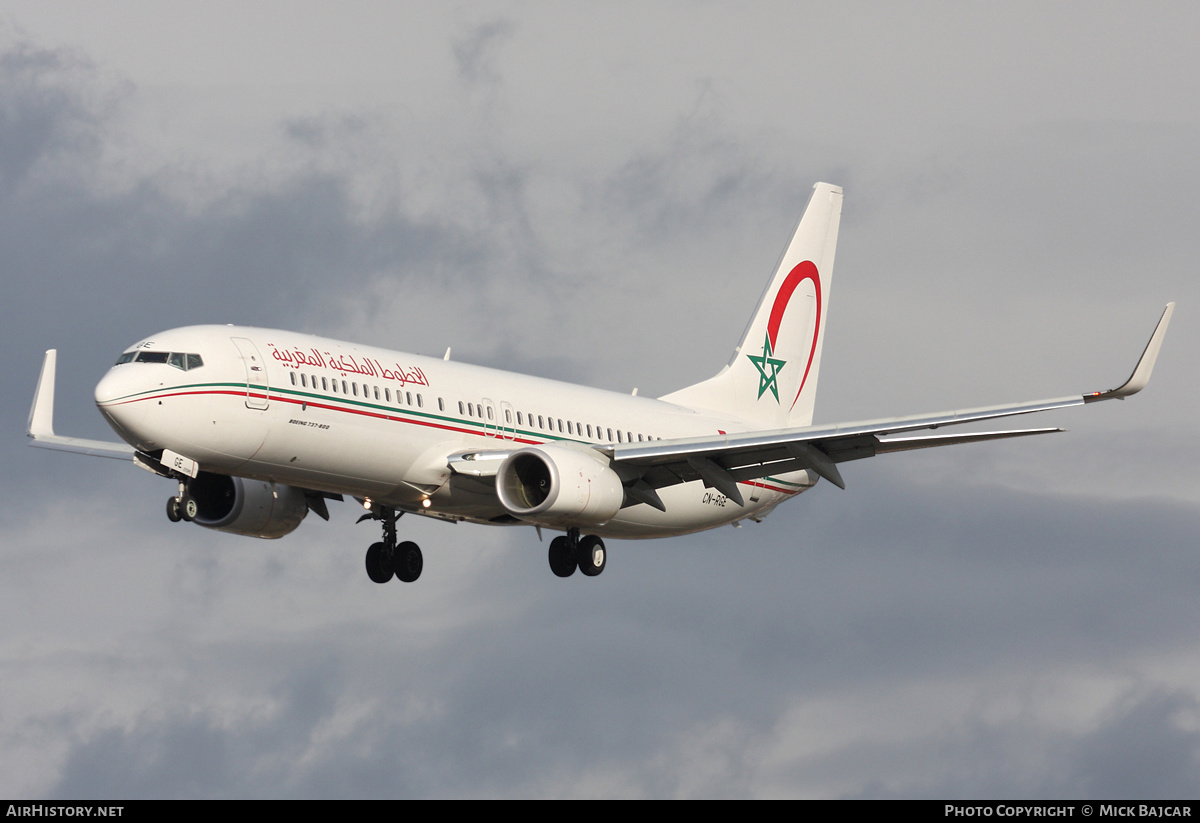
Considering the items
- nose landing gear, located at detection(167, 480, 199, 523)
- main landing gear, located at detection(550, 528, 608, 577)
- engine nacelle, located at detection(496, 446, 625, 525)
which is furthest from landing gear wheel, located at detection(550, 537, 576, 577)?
nose landing gear, located at detection(167, 480, 199, 523)

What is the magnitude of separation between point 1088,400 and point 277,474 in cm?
1864

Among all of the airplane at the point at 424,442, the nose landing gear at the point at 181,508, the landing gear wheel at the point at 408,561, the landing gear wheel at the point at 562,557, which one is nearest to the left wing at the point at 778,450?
the airplane at the point at 424,442

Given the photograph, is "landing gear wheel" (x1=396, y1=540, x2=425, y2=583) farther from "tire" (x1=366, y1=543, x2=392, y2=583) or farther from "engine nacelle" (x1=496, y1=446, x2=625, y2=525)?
"engine nacelle" (x1=496, y1=446, x2=625, y2=525)

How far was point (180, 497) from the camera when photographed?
38.5m

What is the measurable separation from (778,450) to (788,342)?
1420 centimetres

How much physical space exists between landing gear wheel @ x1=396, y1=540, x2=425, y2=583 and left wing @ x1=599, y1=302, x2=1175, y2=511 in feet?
20.7

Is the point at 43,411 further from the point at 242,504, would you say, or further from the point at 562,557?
the point at 562,557

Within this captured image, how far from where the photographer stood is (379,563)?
47.3m

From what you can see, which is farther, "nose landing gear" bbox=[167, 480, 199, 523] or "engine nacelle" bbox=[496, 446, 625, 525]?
"engine nacelle" bbox=[496, 446, 625, 525]

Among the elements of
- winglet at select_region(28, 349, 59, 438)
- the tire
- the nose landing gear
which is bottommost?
the nose landing gear

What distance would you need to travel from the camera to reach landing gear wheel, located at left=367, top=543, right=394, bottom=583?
47219mm

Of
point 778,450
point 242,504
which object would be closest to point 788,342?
point 778,450
